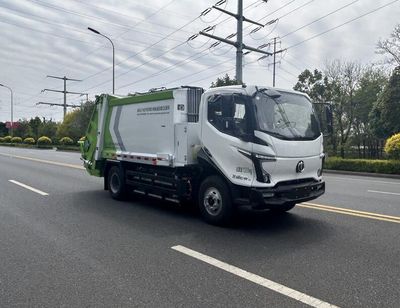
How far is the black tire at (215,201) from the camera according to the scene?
20.7 ft

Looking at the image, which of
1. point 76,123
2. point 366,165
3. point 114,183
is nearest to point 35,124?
point 76,123

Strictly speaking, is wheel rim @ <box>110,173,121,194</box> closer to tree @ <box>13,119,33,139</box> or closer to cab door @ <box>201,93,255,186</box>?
cab door @ <box>201,93,255,186</box>

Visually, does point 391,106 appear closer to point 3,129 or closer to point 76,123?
point 76,123

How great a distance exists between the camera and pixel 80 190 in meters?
10.8

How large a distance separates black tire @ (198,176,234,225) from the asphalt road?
0.57ft

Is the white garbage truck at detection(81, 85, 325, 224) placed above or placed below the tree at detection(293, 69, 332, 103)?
below

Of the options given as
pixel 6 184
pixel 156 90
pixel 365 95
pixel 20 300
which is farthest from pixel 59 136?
pixel 20 300

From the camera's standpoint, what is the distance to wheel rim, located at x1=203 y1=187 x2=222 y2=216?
649 centimetres

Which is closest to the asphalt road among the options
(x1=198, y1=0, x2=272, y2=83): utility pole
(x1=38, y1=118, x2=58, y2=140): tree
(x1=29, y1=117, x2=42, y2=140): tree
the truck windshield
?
the truck windshield

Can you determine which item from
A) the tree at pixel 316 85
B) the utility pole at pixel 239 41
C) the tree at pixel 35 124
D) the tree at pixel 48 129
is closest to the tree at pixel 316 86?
the tree at pixel 316 85

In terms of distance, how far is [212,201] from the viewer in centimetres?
664

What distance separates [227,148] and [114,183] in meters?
4.20

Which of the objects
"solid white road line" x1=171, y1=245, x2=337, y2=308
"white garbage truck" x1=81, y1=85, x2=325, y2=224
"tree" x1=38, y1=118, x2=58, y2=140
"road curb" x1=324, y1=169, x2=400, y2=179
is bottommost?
"solid white road line" x1=171, y1=245, x2=337, y2=308

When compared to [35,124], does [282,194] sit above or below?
below
